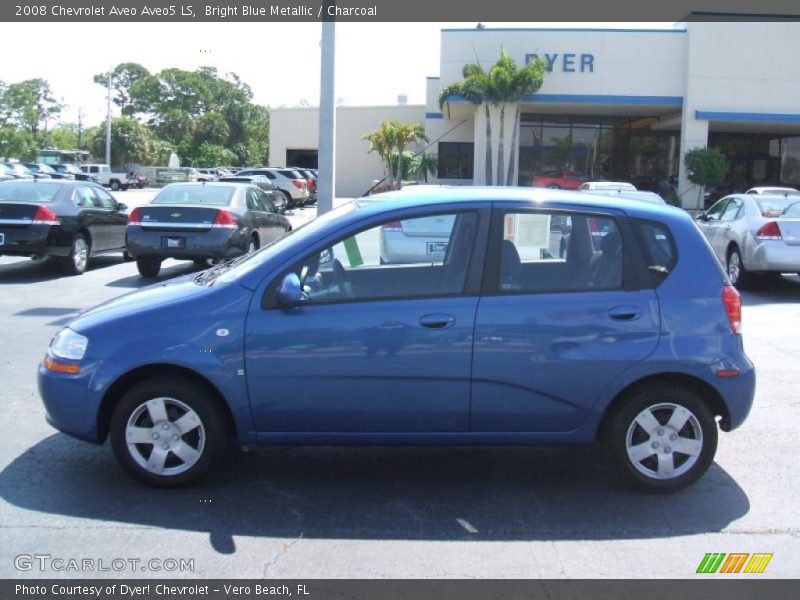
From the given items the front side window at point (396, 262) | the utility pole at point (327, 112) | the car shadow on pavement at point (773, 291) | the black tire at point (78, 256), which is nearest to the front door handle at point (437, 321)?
the front side window at point (396, 262)

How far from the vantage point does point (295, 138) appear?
168 feet

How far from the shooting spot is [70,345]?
16.2 feet

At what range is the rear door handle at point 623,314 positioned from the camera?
4.91m

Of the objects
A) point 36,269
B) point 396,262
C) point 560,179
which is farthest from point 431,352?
point 560,179

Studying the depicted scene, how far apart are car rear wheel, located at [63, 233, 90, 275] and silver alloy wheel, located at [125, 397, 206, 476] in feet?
30.5

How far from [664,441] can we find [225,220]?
363 inches

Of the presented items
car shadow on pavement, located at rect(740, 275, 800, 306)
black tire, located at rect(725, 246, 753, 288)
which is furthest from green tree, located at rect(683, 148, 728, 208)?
black tire, located at rect(725, 246, 753, 288)

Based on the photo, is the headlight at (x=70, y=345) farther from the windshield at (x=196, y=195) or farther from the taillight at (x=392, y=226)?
the windshield at (x=196, y=195)

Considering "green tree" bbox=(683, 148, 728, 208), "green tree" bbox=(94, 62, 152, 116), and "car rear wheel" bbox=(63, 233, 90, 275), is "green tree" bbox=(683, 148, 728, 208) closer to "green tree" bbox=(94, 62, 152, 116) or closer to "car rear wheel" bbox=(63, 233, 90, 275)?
"car rear wheel" bbox=(63, 233, 90, 275)

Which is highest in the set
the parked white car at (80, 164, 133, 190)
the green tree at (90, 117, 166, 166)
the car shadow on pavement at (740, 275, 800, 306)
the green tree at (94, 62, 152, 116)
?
the green tree at (94, 62, 152, 116)

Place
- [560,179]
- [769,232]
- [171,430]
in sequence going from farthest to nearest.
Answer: [560,179]
[769,232]
[171,430]

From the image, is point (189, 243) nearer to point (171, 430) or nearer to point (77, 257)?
point (77, 257)

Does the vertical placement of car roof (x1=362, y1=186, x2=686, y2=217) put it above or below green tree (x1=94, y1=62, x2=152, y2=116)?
below

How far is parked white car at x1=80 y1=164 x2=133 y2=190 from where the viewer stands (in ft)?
181
